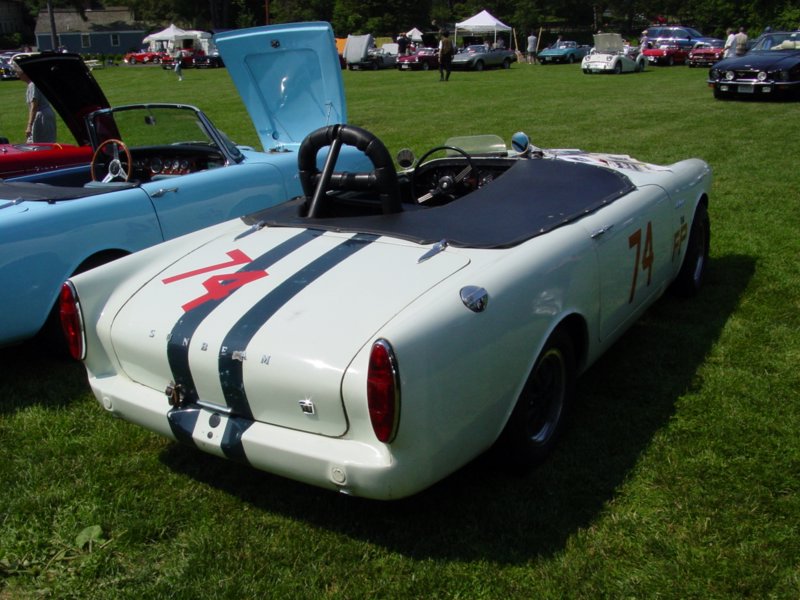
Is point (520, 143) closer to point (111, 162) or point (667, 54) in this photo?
point (111, 162)

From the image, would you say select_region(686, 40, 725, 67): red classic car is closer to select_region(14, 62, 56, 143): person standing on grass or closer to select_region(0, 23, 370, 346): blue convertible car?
select_region(14, 62, 56, 143): person standing on grass

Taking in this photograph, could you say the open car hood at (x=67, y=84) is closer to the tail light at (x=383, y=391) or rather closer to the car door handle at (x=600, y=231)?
the car door handle at (x=600, y=231)

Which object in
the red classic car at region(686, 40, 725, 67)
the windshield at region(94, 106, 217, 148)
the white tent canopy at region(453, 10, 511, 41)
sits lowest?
the red classic car at region(686, 40, 725, 67)

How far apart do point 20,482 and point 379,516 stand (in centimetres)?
154

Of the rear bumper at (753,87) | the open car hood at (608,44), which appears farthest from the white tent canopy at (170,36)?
the rear bumper at (753,87)

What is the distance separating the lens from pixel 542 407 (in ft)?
10.4

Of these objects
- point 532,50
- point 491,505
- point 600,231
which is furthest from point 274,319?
point 532,50

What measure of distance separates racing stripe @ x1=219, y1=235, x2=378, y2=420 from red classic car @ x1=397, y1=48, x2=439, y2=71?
30524mm

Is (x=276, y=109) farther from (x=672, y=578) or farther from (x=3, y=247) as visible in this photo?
(x=672, y=578)

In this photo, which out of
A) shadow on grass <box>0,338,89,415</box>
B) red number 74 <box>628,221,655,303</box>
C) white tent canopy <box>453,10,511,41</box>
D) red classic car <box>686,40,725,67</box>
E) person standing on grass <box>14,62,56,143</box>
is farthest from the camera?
white tent canopy <box>453,10,511,41</box>

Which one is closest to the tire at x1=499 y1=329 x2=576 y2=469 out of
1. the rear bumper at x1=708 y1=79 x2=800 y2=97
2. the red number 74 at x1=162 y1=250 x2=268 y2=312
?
the red number 74 at x1=162 y1=250 x2=268 y2=312

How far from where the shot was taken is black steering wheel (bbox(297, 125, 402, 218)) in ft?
11.1

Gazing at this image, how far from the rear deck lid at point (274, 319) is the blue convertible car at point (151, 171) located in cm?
124

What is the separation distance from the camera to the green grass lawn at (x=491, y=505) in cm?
255
